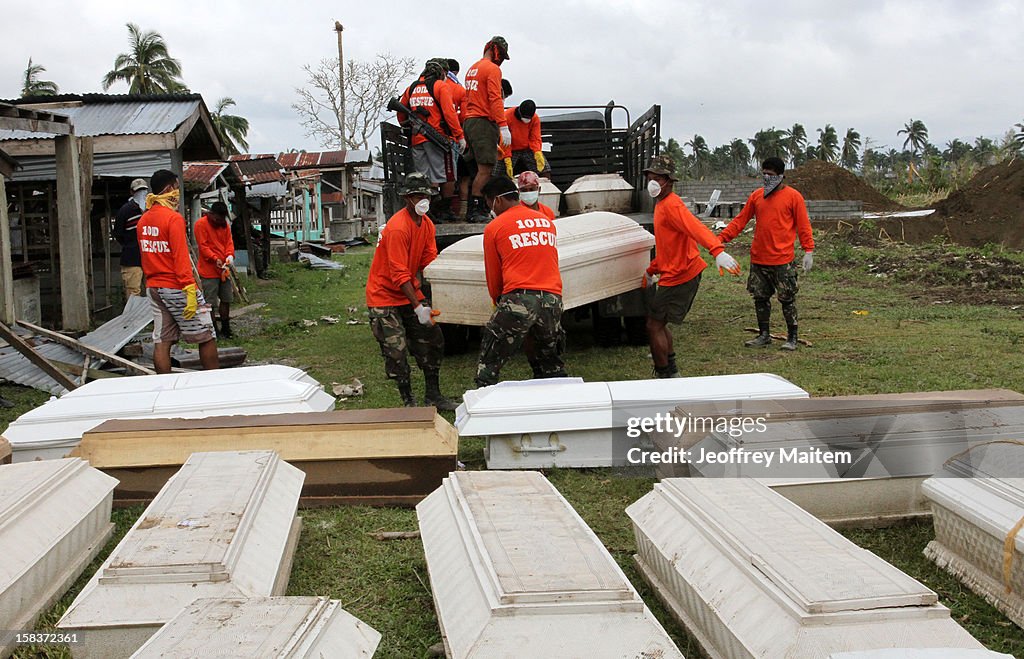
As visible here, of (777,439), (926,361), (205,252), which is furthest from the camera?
(205,252)

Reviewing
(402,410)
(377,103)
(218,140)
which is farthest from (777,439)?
(377,103)

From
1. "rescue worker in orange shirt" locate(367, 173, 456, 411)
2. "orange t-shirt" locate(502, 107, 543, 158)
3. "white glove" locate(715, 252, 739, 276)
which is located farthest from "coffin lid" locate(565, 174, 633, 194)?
"rescue worker in orange shirt" locate(367, 173, 456, 411)

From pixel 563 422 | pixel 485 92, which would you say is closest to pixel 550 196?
pixel 485 92

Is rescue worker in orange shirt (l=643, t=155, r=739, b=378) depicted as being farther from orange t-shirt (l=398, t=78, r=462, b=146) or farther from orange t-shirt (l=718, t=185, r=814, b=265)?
orange t-shirt (l=398, t=78, r=462, b=146)

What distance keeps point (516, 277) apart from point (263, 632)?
371cm

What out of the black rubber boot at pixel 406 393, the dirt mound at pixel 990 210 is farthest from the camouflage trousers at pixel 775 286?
the dirt mound at pixel 990 210

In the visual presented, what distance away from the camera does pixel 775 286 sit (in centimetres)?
784

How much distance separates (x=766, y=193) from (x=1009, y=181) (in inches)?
618

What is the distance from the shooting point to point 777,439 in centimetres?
390

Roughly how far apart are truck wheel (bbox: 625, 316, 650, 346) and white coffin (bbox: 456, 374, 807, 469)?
3.39m

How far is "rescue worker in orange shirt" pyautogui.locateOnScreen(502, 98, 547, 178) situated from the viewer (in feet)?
27.4

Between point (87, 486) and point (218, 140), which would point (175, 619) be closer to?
point (87, 486)

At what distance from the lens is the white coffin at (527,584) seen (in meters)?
2.17

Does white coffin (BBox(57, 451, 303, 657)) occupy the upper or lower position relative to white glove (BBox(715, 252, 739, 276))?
lower
